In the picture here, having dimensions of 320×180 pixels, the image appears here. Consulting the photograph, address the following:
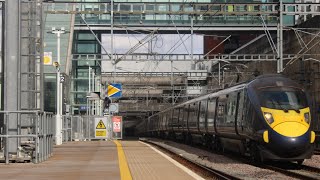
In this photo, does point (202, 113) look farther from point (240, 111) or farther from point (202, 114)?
point (240, 111)

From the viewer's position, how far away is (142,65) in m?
69.4

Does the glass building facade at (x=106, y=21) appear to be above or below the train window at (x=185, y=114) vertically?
above

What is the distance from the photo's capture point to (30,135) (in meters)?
18.7

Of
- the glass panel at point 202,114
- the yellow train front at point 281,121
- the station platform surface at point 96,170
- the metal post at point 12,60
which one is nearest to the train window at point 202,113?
the glass panel at point 202,114

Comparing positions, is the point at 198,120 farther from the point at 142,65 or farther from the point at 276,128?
the point at 142,65

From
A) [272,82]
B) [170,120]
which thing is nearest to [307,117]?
[272,82]

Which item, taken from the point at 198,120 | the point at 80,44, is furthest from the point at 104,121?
the point at 80,44

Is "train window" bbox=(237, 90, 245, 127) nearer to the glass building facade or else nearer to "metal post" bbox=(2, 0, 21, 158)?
"metal post" bbox=(2, 0, 21, 158)

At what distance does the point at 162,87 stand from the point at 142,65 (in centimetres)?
703

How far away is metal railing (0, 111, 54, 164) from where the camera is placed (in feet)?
61.5

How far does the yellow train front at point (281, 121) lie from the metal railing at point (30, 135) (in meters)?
6.69

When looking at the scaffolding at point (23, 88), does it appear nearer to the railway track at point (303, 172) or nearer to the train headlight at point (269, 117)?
the train headlight at point (269, 117)

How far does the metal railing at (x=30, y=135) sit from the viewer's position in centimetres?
1873

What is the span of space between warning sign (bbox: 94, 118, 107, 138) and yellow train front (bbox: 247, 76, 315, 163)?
2480 centimetres
